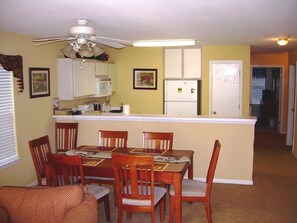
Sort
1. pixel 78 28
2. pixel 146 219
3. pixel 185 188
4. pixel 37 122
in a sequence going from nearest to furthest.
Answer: pixel 78 28 < pixel 185 188 < pixel 146 219 < pixel 37 122

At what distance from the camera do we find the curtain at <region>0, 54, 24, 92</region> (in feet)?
14.5

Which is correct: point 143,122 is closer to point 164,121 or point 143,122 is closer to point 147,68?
point 164,121

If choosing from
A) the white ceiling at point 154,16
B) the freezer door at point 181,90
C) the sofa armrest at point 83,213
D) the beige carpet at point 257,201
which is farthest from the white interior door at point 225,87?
the sofa armrest at point 83,213

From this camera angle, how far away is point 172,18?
358 cm

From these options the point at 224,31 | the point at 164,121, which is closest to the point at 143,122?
the point at 164,121

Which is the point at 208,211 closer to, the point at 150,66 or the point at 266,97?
the point at 150,66

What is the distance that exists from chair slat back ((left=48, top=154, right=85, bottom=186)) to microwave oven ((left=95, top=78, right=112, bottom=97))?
312cm

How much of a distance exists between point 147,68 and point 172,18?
3853 millimetres

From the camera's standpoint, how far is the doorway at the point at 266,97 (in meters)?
11.3

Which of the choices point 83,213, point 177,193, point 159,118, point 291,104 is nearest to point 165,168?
point 177,193

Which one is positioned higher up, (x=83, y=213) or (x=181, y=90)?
(x=181, y=90)

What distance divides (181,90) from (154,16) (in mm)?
3863

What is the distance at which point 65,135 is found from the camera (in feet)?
18.0

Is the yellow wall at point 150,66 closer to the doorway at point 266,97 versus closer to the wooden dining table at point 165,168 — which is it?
the wooden dining table at point 165,168
